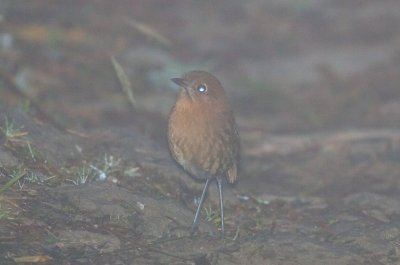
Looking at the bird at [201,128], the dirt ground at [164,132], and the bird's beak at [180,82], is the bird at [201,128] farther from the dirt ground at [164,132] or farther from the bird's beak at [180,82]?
the dirt ground at [164,132]

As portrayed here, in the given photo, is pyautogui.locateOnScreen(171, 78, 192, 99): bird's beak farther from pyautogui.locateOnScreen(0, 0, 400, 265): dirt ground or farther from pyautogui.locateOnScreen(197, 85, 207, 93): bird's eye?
pyautogui.locateOnScreen(0, 0, 400, 265): dirt ground

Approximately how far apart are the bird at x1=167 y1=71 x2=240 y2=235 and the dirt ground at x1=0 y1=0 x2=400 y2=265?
35 centimetres

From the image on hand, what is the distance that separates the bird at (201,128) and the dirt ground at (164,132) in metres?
0.35

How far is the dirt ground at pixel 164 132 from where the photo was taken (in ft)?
13.7

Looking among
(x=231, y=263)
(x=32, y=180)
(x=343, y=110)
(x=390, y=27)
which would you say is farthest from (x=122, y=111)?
(x=390, y=27)

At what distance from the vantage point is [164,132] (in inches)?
287

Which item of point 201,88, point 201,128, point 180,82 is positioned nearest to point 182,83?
point 180,82

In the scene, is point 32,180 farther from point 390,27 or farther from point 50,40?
point 390,27

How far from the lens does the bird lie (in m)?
4.87

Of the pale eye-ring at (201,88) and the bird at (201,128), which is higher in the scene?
the pale eye-ring at (201,88)

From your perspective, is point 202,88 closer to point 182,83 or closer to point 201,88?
point 201,88

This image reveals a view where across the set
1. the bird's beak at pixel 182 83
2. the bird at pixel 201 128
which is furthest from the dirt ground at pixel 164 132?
the bird's beak at pixel 182 83

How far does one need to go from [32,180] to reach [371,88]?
5931 mm

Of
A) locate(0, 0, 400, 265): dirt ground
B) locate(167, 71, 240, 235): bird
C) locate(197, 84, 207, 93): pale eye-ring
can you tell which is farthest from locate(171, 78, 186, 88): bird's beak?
locate(0, 0, 400, 265): dirt ground
